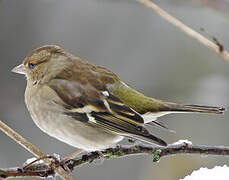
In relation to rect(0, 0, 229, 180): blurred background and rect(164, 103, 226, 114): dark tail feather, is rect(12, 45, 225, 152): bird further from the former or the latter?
rect(0, 0, 229, 180): blurred background

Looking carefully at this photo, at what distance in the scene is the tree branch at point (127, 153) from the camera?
104 inches

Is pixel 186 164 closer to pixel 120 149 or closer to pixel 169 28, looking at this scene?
pixel 120 149

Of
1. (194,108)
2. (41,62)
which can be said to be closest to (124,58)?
(41,62)

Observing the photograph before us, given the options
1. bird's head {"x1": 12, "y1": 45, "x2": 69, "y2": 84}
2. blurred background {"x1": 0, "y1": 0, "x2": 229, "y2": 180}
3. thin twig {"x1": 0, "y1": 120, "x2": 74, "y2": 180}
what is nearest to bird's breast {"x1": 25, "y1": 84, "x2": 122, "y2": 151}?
bird's head {"x1": 12, "y1": 45, "x2": 69, "y2": 84}

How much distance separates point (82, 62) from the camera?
3.90 m

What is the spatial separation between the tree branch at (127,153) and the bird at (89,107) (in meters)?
0.17

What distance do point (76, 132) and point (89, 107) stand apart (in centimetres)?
19

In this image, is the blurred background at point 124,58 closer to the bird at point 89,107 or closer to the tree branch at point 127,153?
the bird at point 89,107

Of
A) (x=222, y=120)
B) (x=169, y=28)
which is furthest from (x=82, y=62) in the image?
(x=169, y=28)

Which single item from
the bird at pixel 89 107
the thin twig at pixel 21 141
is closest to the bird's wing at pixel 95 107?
the bird at pixel 89 107

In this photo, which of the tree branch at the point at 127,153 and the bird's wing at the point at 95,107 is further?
the bird's wing at the point at 95,107

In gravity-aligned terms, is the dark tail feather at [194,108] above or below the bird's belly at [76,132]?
above

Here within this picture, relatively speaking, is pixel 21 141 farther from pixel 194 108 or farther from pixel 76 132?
pixel 194 108

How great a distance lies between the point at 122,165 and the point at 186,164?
3.15m
